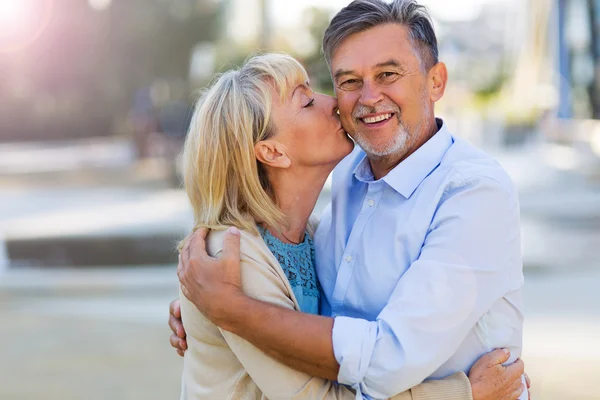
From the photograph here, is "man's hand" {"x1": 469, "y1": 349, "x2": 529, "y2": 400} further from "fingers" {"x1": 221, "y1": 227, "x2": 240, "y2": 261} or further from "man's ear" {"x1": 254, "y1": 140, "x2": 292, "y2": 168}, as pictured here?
"man's ear" {"x1": 254, "y1": 140, "x2": 292, "y2": 168}

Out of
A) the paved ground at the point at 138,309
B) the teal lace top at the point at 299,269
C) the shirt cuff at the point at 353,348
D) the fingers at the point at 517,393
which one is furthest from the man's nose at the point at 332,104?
the paved ground at the point at 138,309

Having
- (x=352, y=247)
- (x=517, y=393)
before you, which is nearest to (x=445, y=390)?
(x=517, y=393)

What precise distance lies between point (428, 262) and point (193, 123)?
0.90m

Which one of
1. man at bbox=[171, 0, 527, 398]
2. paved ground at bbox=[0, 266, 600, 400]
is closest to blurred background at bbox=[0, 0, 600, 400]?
paved ground at bbox=[0, 266, 600, 400]

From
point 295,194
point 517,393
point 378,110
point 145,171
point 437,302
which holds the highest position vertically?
point 378,110

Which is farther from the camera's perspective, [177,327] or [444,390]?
[177,327]

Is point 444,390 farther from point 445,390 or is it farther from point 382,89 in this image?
point 382,89

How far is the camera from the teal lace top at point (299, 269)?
98.3 inches

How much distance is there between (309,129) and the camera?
2600 millimetres

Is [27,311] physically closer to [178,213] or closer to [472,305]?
[178,213]

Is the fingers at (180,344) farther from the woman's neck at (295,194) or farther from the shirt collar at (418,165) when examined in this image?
the shirt collar at (418,165)

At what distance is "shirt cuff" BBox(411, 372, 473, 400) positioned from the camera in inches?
85.6

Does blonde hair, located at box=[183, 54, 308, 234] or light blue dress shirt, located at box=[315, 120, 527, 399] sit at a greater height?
blonde hair, located at box=[183, 54, 308, 234]

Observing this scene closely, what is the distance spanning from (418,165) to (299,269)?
506 mm
